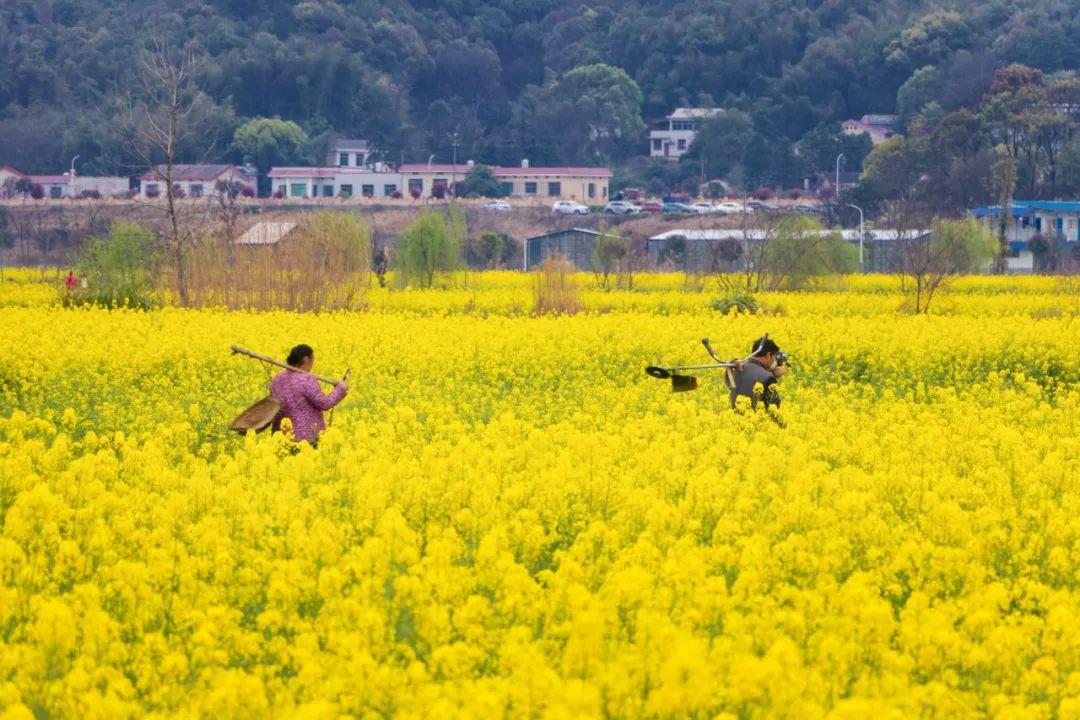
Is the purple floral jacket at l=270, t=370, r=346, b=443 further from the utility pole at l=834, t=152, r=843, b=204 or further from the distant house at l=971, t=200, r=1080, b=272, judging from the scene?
the utility pole at l=834, t=152, r=843, b=204

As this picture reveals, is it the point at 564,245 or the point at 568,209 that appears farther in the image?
the point at 568,209

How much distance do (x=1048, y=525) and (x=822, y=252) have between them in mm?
35144

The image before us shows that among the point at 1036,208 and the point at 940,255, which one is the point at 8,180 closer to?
the point at 1036,208

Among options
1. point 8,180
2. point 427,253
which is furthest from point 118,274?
point 8,180

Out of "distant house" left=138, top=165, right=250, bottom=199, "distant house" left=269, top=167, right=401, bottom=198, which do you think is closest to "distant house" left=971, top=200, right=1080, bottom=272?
"distant house" left=269, top=167, right=401, bottom=198

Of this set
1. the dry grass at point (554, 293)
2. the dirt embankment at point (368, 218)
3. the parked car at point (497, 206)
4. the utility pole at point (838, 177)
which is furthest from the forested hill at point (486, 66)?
the dry grass at point (554, 293)

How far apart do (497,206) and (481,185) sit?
1020cm

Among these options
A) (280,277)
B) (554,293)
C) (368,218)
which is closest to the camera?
(280,277)

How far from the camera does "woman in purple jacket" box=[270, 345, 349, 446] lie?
11664mm

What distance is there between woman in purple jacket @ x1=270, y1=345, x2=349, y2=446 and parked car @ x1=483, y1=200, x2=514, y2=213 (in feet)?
256

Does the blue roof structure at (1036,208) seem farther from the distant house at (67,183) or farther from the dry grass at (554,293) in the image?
the distant house at (67,183)

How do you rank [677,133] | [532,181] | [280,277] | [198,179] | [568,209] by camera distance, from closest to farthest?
[280,277] → [568,209] → [198,179] → [532,181] → [677,133]

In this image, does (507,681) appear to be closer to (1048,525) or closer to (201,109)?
(1048,525)

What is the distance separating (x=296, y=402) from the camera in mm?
11742
